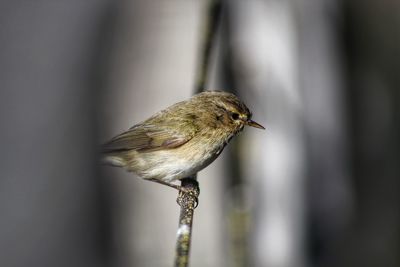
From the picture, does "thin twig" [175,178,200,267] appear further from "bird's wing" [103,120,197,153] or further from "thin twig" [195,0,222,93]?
"thin twig" [195,0,222,93]

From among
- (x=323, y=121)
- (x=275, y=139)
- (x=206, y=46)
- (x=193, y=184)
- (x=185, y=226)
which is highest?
(x=323, y=121)

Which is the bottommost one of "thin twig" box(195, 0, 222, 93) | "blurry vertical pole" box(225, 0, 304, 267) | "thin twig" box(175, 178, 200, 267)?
"thin twig" box(175, 178, 200, 267)

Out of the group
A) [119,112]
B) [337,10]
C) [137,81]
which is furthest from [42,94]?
[337,10]

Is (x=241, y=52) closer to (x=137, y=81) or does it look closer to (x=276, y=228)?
(x=137, y=81)

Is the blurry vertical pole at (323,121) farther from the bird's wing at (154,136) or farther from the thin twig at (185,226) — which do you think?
the thin twig at (185,226)

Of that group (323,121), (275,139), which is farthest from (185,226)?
(323,121)

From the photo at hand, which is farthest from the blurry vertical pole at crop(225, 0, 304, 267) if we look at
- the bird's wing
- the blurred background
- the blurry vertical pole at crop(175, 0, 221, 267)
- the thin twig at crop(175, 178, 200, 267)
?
the thin twig at crop(175, 178, 200, 267)

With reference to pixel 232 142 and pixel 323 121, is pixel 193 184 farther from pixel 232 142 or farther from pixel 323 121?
pixel 323 121
